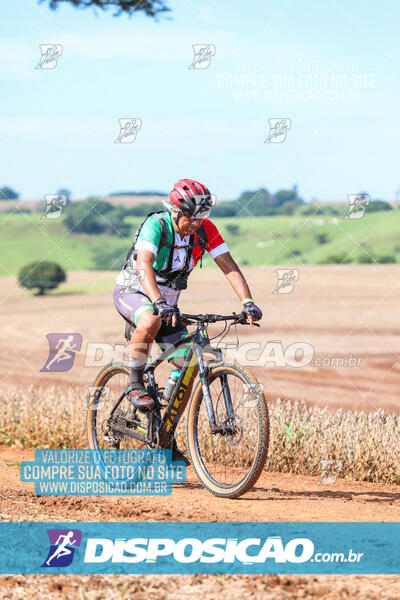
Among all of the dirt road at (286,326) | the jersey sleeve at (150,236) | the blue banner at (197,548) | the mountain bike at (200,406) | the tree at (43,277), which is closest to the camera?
the blue banner at (197,548)

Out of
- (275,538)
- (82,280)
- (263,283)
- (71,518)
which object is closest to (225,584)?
(275,538)

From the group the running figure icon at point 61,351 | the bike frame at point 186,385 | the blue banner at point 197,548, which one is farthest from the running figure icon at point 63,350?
the blue banner at point 197,548

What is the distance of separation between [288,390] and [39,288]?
102 ft

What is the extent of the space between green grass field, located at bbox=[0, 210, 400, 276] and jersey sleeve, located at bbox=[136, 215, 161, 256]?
43843 mm

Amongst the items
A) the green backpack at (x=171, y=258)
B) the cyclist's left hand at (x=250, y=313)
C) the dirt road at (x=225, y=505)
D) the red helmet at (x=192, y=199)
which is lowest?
the dirt road at (x=225, y=505)

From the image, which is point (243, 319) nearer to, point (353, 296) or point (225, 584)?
point (225, 584)

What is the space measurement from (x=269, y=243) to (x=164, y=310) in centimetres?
5140

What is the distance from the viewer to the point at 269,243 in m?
56.9

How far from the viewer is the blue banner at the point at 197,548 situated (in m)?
4.79

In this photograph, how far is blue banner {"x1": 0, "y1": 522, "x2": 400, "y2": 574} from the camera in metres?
4.79

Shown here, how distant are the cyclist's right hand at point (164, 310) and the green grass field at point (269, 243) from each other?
146 feet

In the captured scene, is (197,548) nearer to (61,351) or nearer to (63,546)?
(63,546)

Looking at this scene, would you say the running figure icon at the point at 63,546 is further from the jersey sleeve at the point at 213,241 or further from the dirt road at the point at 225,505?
the jersey sleeve at the point at 213,241

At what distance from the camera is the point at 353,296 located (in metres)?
40.1
